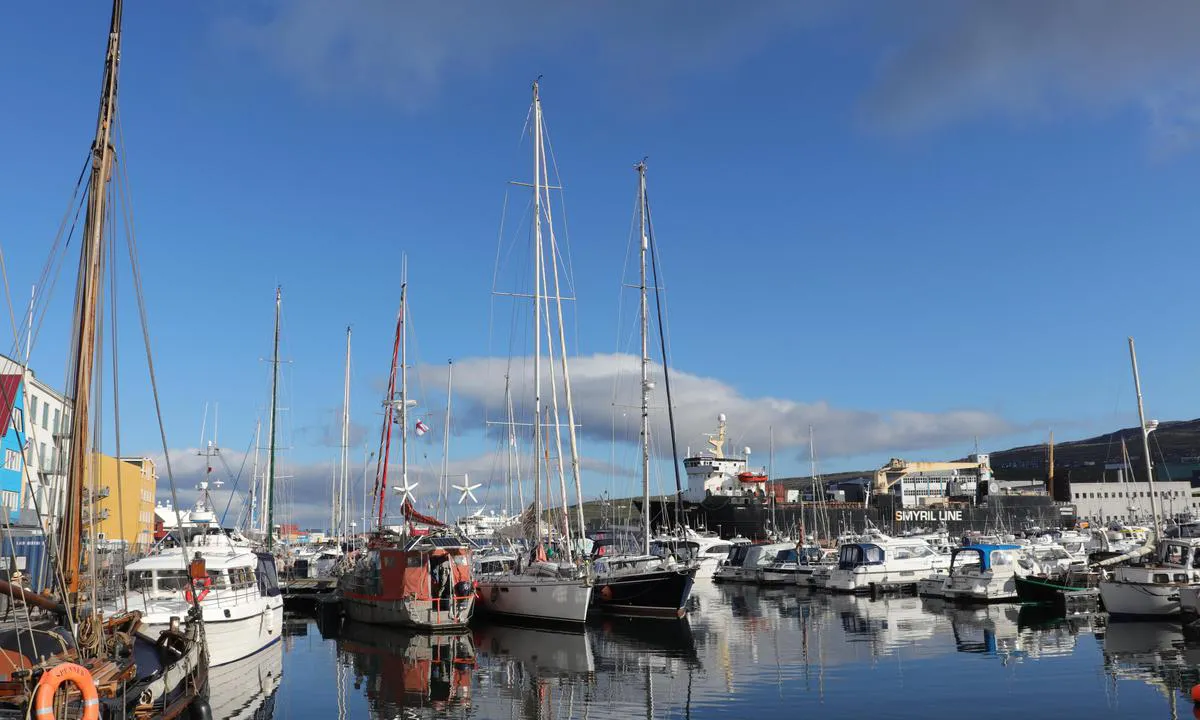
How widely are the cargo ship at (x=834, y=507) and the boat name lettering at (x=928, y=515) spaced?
0.40ft

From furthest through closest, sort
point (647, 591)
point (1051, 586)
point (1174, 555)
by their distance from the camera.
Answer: point (1051, 586) → point (647, 591) → point (1174, 555)

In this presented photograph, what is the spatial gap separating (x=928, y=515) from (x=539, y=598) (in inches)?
3700

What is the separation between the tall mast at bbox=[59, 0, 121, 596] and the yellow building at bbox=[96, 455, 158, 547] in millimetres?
46564

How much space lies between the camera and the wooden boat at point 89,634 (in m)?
12.7

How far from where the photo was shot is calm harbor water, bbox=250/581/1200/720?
20094 mm

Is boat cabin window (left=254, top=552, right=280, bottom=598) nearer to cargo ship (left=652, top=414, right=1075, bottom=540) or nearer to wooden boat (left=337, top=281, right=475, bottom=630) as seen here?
wooden boat (left=337, top=281, right=475, bottom=630)

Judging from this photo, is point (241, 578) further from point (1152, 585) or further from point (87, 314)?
point (1152, 585)

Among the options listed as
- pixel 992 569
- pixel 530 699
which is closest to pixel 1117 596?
pixel 992 569

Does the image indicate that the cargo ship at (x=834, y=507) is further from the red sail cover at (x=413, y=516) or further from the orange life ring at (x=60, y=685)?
the orange life ring at (x=60, y=685)

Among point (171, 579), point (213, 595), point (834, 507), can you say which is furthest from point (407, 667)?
point (834, 507)

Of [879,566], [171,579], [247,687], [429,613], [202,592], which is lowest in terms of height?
[247,687]

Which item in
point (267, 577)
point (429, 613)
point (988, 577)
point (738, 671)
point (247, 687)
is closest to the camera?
point (247, 687)

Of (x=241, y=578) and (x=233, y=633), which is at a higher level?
(x=241, y=578)

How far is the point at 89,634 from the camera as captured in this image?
1529 centimetres
